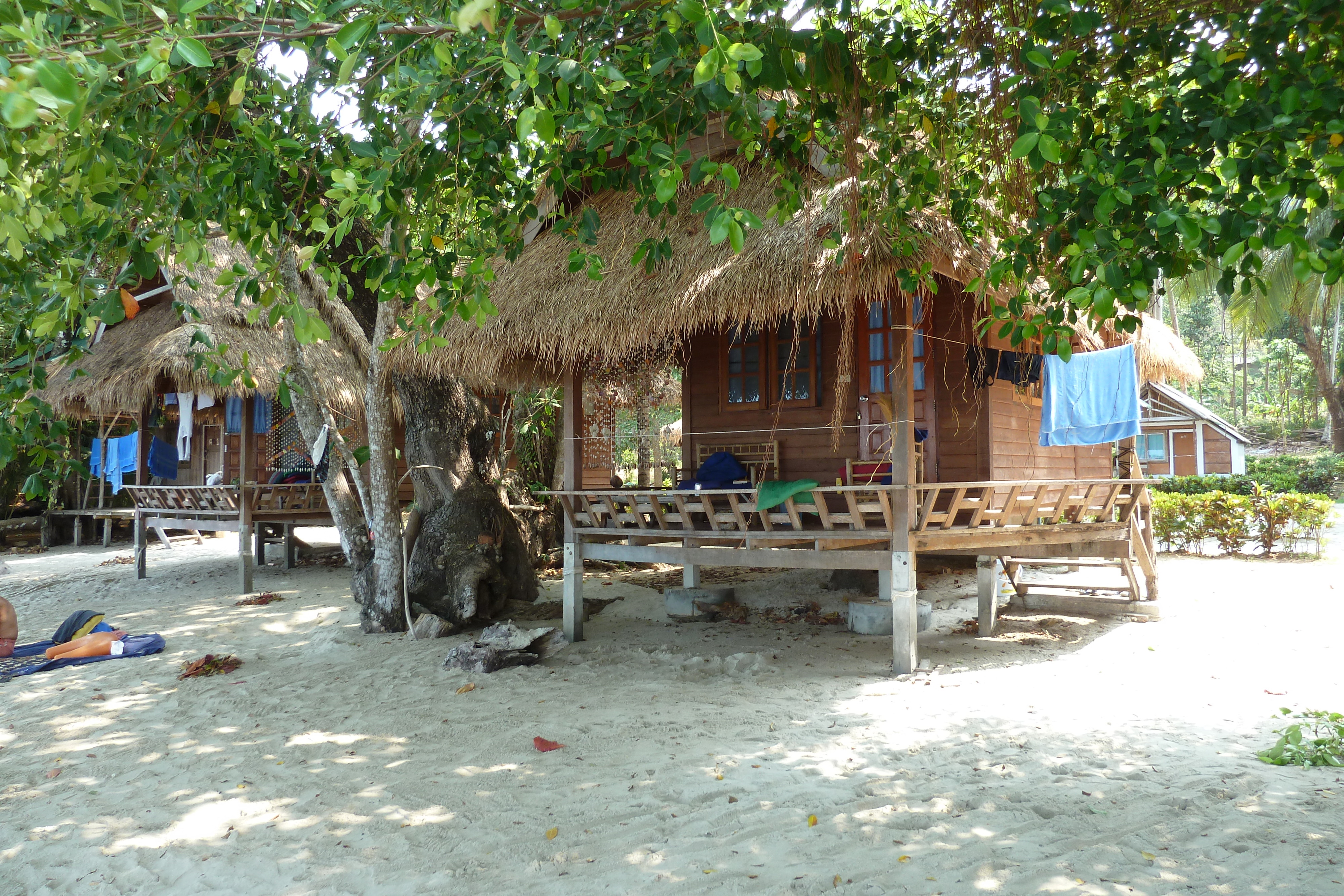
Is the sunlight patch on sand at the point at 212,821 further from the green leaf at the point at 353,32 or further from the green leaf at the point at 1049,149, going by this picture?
the green leaf at the point at 1049,149

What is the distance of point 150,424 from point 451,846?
13.4 meters

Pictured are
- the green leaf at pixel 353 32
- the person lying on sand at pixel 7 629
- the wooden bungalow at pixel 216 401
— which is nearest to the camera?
the green leaf at pixel 353 32

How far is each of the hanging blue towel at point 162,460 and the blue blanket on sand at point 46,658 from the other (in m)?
5.14

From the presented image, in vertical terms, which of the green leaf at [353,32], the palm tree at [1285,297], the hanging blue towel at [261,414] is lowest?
the hanging blue towel at [261,414]

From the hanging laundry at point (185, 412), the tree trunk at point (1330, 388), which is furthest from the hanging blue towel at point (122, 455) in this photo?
the tree trunk at point (1330, 388)

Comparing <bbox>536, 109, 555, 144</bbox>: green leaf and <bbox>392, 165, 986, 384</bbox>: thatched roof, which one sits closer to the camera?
<bbox>536, 109, 555, 144</bbox>: green leaf

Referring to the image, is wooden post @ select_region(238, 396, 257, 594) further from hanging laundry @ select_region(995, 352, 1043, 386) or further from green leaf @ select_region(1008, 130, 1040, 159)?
green leaf @ select_region(1008, 130, 1040, 159)

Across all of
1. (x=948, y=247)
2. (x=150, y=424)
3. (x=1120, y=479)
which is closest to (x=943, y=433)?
(x=1120, y=479)

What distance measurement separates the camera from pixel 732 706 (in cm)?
499

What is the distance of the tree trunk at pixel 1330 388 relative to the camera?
69.9ft

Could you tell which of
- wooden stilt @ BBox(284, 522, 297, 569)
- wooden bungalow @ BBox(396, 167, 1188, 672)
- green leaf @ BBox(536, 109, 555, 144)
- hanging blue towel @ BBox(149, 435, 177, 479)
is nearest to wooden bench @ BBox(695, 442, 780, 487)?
wooden bungalow @ BBox(396, 167, 1188, 672)

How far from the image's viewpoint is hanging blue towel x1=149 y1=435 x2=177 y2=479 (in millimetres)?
12008

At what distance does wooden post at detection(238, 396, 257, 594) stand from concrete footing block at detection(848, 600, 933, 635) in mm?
7217

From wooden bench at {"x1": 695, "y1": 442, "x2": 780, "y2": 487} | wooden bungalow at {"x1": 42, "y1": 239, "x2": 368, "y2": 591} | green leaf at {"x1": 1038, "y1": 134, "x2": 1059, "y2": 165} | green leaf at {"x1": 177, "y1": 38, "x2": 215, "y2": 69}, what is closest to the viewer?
green leaf at {"x1": 177, "y1": 38, "x2": 215, "y2": 69}
